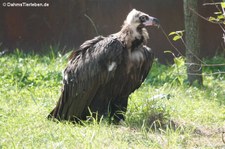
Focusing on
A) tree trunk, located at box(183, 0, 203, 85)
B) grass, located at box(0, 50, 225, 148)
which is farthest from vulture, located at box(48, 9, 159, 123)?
tree trunk, located at box(183, 0, 203, 85)

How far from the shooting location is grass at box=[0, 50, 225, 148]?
16.9 feet

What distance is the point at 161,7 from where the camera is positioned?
10586 millimetres

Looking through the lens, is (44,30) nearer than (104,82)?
No

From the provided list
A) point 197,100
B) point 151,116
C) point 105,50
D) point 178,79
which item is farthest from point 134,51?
point 178,79

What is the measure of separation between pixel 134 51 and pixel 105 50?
357mm

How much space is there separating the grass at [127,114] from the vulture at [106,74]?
0.22m

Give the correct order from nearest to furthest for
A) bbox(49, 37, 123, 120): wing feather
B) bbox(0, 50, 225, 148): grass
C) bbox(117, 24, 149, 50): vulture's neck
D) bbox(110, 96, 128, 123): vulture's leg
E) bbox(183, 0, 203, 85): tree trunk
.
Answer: bbox(0, 50, 225, 148): grass
bbox(49, 37, 123, 120): wing feather
bbox(117, 24, 149, 50): vulture's neck
bbox(110, 96, 128, 123): vulture's leg
bbox(183, 0, 203, 85): tree trunk

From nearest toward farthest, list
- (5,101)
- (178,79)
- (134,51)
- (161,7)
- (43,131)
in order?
(43,131), (134,51), (5,101), (178,79), (161,7)

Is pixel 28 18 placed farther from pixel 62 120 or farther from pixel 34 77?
pixel 62 120

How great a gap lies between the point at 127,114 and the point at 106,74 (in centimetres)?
69

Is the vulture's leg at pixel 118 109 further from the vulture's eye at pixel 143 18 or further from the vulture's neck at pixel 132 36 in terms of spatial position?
the vulture's eye at pixel 143 18

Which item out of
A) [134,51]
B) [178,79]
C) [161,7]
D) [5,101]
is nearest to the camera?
[134,51]

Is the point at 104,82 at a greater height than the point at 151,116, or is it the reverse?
the point at 104,82

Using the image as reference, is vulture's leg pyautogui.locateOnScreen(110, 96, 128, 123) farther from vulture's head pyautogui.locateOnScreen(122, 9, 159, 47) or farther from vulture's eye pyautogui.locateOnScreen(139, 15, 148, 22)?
vulture's eye pyautogui.locateOnScreen(139, 15, 148, 22)
